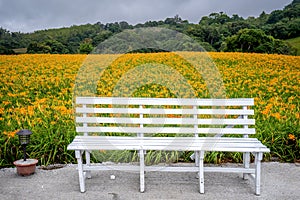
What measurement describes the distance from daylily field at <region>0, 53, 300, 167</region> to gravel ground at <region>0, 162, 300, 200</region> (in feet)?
1.02

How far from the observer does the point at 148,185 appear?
2.98 m

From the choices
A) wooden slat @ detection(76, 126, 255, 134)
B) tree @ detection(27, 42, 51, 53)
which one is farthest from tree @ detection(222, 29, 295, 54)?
wooden slat @ detection(76, 126, 255, 134)

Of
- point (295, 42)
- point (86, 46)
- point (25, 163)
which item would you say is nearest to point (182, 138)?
point (25, 163)

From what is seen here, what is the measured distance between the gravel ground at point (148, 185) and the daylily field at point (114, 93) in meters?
0.31

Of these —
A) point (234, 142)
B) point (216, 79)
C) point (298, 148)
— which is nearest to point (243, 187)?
point (234, 142)

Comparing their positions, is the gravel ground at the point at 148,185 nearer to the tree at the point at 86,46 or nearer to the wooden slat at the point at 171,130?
the wooden slat at the point at 171,130

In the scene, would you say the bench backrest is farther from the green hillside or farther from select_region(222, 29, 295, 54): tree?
the green hillside

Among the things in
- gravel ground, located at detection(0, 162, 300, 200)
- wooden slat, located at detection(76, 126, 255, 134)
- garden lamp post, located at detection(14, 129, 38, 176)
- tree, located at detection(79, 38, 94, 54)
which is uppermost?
tree, located at detection(79, 38, 94, 54)

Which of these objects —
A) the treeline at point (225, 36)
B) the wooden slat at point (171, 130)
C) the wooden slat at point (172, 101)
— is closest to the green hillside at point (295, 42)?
the treeline at point (225, 36)

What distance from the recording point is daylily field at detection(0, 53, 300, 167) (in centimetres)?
→ 359

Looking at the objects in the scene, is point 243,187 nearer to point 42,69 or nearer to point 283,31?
point 42,69

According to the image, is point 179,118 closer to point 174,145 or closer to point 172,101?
point 172,101

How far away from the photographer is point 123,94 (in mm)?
5172

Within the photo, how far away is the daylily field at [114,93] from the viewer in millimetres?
3592
